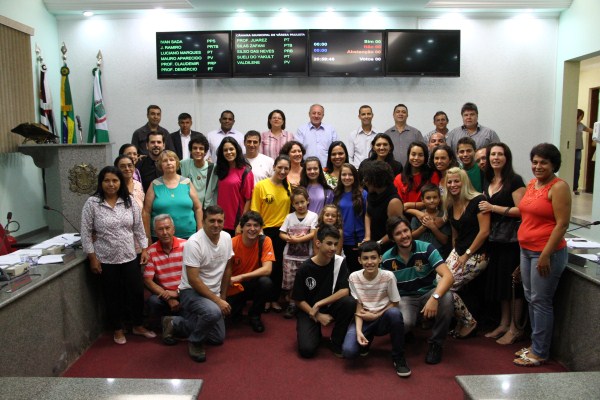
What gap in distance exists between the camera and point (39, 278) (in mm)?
3172

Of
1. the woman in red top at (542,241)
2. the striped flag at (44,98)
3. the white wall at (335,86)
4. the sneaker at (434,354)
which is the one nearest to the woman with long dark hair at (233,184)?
the sneaker at (434,354)

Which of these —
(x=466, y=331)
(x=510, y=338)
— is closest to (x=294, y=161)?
(x=466, y=331)

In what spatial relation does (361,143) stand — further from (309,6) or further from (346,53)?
(309,6)

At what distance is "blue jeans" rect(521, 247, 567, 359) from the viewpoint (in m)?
3.26

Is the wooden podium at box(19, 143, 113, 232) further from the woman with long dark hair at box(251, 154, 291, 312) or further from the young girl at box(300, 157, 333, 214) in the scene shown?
the young girl at box(300, 157, 333, 214)

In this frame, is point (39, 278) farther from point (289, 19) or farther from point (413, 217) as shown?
point (289, 19)

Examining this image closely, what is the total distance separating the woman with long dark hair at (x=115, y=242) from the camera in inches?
143

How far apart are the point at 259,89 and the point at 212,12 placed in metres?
1.25

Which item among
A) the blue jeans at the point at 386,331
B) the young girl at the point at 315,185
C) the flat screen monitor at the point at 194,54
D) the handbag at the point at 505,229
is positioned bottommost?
the blue jeans at the point at 386,331

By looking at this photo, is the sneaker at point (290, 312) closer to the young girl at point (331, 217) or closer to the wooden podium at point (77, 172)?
the young girl at point (331, 217)

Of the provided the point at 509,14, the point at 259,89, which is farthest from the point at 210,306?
the point at 509,14

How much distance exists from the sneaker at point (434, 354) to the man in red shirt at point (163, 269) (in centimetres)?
192

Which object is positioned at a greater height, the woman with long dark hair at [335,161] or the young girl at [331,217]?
the woman with long dark hair at [335,161]

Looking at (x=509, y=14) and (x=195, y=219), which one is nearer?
(x=195, y=219)
